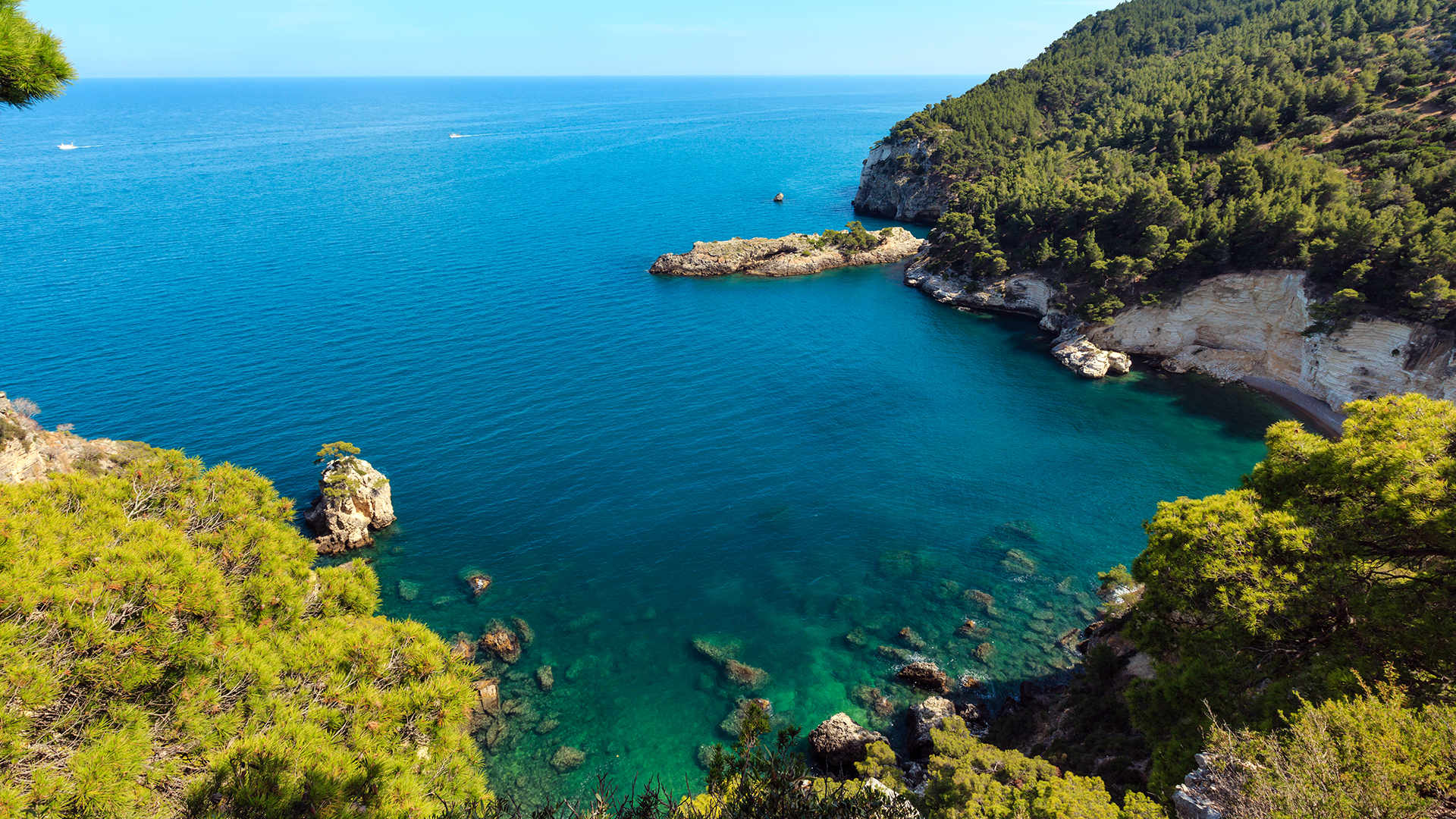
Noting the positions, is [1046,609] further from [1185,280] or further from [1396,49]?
[1396,49]

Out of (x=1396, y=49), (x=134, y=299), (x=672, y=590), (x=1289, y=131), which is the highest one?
(x=1396, y=49)

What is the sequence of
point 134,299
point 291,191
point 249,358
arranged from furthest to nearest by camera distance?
point 291,191 < point 134,299 < point 249,358

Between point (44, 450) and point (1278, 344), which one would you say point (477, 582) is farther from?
point (1278, 344)

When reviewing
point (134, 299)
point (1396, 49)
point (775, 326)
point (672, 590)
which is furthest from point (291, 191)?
point (1396, 49)

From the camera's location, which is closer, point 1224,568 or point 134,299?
point 1224,568

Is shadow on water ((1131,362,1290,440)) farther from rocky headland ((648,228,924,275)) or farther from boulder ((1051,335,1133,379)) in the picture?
rocky headland ((648,228,924,275))

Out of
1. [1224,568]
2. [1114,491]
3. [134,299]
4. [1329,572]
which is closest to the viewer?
[1329,572]

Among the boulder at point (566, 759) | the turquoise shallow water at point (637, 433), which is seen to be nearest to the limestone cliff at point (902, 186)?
the turquoise shallow water at point (637, 433)

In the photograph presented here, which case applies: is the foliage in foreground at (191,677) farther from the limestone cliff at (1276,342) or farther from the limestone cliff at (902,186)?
the limestone cliff at (902,186)
